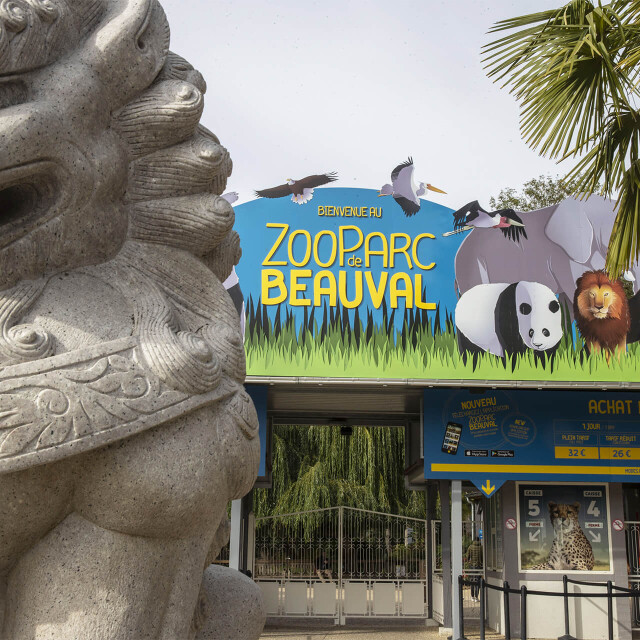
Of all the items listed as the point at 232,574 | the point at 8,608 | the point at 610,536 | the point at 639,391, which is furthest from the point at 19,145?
the point at 610,536

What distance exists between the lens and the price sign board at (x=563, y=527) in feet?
35.1

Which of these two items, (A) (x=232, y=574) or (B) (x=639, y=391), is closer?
(A) (x=232, y=574)

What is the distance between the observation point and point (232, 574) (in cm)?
274

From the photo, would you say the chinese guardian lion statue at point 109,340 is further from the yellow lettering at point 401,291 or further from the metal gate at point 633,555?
the metal gate at point 633,555

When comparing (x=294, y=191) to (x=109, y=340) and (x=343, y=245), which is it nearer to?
(x=343, y=245)

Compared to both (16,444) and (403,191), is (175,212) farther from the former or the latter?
(403,191)

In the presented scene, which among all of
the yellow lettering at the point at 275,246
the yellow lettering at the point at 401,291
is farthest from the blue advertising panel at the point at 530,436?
the yellow lettering at the point at 275,246

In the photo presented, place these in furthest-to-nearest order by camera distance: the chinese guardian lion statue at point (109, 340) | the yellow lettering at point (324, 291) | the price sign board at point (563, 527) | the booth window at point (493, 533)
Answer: the booth window at point (493, 533)
the price sign board at point (563, 527)
the yellow lettering at point (324, 291)
the chinese guardian lion statue at point (109, 340)

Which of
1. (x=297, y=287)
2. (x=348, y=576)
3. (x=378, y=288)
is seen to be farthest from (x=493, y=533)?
(x=297, y=287)

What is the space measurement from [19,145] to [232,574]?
1.60m

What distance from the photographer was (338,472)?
52.2 ft

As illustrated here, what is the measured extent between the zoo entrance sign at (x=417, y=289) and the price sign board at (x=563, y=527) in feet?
6.69

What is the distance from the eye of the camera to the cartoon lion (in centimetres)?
1004

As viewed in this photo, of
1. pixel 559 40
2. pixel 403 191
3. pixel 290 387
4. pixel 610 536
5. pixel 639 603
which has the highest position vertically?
pixel 403 191
